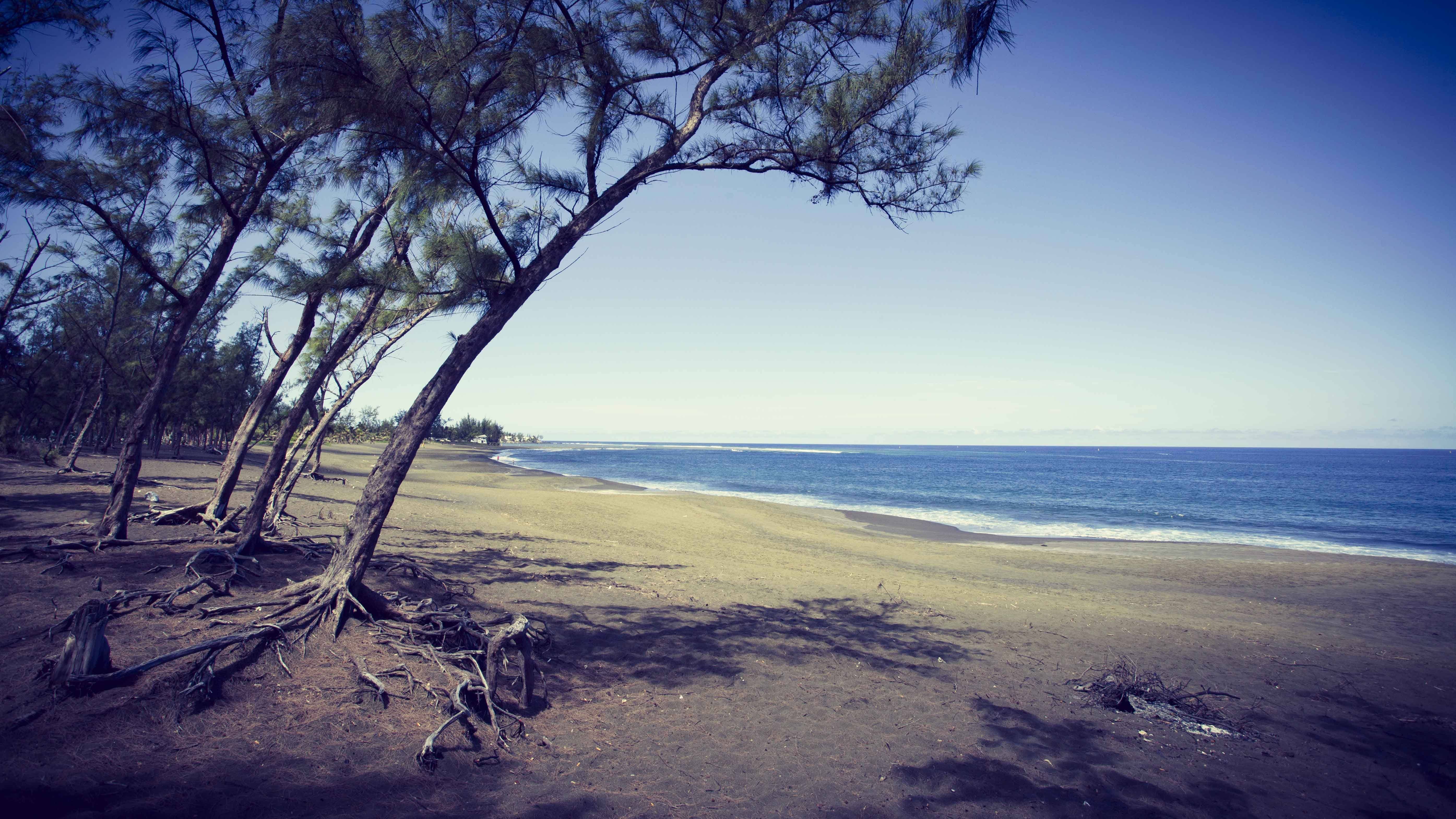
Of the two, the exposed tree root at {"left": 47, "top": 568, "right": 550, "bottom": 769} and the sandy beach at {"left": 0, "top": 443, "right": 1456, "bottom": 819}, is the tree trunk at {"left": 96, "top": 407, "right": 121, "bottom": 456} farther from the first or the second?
the exposed tree root at {"left": 47, "top": 568, "right": 550, "bottom": 769}

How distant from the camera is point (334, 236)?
780cm

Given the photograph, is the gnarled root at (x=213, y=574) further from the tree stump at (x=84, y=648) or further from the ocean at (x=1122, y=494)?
the ocean at (x=1122, y=494)

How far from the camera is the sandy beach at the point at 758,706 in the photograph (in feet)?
11.1

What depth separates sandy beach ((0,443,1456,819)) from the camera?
11.1 feet

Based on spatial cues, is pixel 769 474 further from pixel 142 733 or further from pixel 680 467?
pixel 142 733

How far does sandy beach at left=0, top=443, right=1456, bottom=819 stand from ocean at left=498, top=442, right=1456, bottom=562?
11.5 m

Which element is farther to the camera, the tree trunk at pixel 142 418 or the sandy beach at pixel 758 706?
the tree trunk at pixel 142 418

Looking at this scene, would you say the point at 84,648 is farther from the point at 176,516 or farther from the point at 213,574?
the point at 176,516

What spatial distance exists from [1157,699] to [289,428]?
9623 millimetres

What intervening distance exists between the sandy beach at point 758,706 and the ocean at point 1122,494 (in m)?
11.5

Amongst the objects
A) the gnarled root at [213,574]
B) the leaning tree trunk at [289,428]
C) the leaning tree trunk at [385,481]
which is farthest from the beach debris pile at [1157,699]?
the leaning tree trunk at [289,428]

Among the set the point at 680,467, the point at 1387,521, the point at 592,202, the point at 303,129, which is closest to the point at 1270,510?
the point at 1387,521

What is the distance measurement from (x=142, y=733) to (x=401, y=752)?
137 cm

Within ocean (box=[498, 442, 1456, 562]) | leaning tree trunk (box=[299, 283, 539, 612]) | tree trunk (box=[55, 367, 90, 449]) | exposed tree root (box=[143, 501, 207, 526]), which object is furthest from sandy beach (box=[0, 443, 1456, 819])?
ocean (box=[498, 442, 1456, 562])
